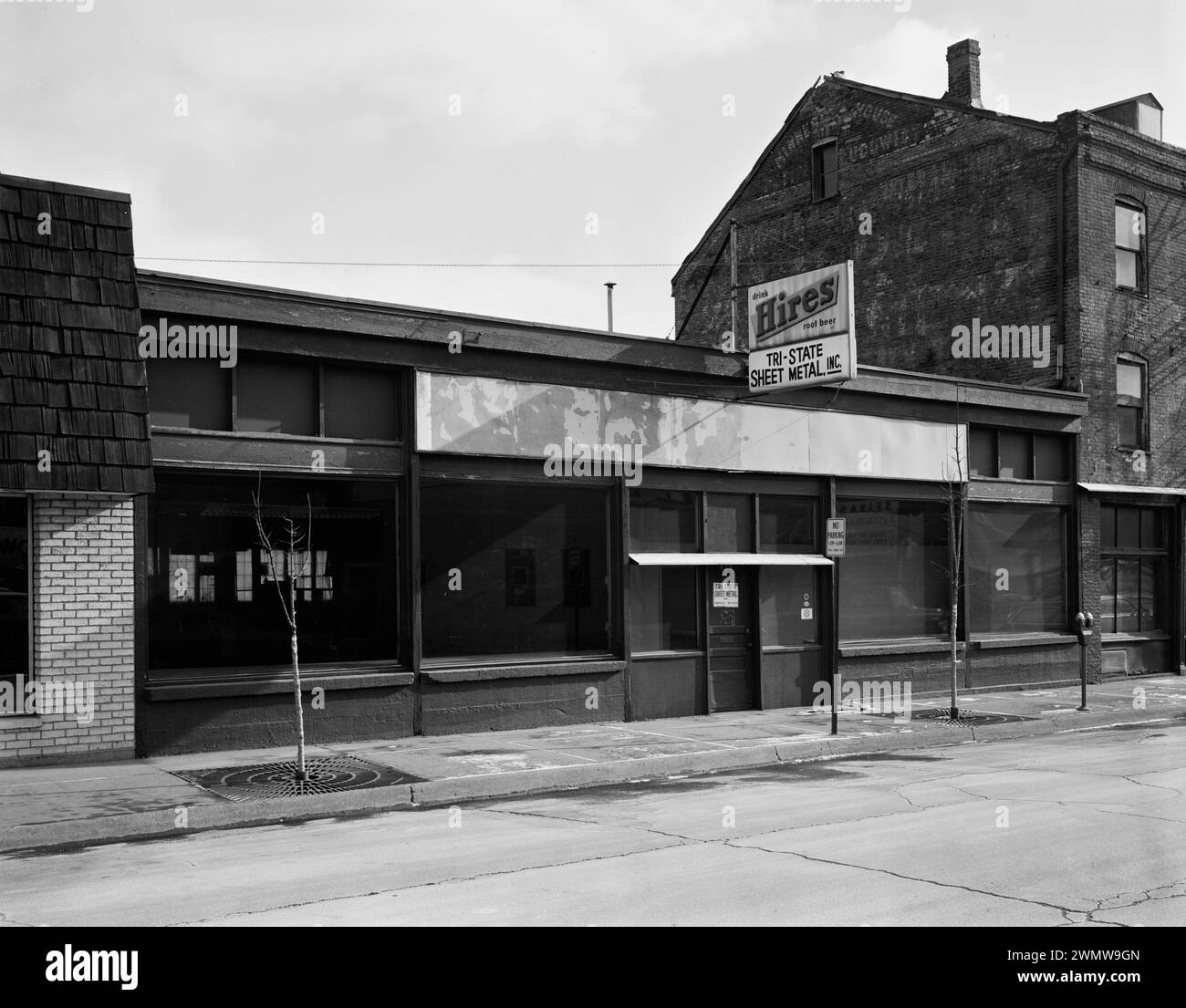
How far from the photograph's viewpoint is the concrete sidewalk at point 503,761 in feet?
32.5

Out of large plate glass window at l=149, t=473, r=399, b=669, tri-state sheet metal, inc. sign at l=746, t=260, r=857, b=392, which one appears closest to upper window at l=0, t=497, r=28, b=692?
large plate glass window at l=149, t=473, r=399, b=669

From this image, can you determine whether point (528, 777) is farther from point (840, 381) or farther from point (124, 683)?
point (840, 381)

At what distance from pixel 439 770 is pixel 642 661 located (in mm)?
5032

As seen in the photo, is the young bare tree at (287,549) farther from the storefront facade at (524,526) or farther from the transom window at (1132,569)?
the transom window at (1132,569)

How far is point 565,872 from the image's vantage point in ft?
25.8

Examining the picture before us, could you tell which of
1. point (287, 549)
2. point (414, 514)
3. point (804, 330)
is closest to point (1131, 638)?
point (804, 330)

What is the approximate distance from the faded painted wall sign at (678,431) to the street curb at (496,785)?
4427mm

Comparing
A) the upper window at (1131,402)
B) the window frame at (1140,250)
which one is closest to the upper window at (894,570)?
the upper window at (1131,402)

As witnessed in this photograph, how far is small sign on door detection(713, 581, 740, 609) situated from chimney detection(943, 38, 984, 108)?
13.5m

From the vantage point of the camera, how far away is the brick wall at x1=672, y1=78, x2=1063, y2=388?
2269 centimetres

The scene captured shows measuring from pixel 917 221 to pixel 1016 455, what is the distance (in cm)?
610

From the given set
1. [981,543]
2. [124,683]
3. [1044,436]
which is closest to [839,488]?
[981,543]

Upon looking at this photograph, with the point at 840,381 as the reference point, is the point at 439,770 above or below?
below

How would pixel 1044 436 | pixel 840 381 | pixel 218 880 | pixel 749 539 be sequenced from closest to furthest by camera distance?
pixel 218 880 → pixel 840 381 → pixel 749 539 → pixel 1044 436
